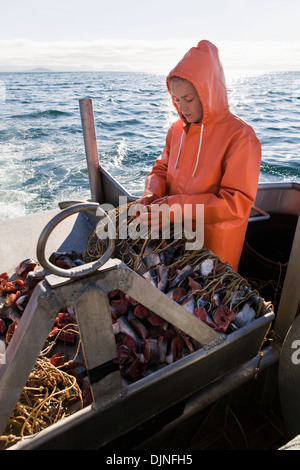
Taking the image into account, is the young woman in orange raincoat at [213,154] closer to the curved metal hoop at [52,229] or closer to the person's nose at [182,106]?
the person's nose at [182,106]

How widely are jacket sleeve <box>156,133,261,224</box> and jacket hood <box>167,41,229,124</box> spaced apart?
33 cm

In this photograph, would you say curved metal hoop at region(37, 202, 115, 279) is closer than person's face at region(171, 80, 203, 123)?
Yes

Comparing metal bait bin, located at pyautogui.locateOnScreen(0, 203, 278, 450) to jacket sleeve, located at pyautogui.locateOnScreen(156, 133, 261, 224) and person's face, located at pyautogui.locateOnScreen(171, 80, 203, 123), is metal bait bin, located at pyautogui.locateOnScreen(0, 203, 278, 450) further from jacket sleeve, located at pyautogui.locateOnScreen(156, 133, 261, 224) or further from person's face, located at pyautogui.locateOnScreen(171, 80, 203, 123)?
person's face, located at pyautogui.locateOnScreen(171, 80, 203, 123)

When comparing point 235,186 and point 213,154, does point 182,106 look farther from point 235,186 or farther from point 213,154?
point 235,186

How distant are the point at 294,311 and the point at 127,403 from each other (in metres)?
1.54

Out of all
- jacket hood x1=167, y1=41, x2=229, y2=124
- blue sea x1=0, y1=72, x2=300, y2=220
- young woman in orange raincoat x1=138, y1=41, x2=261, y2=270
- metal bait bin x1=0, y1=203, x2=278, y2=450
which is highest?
jacket hood x1=167, y1=41, x2=229, y2=124

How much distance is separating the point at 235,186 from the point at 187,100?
72cm

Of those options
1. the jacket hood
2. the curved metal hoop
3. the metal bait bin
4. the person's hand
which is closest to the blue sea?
the person's hand

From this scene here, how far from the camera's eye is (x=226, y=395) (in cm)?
234

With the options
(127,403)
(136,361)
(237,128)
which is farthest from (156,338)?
(237,128)

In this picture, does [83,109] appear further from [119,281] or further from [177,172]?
[119,281]

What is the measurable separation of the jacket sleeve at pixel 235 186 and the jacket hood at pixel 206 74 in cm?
33

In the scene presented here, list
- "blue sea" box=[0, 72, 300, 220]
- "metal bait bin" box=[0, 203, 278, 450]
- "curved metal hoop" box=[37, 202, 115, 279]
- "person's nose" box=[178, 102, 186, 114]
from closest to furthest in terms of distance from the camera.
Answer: "curved metal hoop" box=[37, 202, 115, 279]
"metal bait bin" box=[0, 203, 278, 450]
"person's nose" box=[178, 102, 186, 114]
"blue sea" box=[0, 72, 300, 220]

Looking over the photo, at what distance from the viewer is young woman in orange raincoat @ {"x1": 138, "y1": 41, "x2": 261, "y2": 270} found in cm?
213
